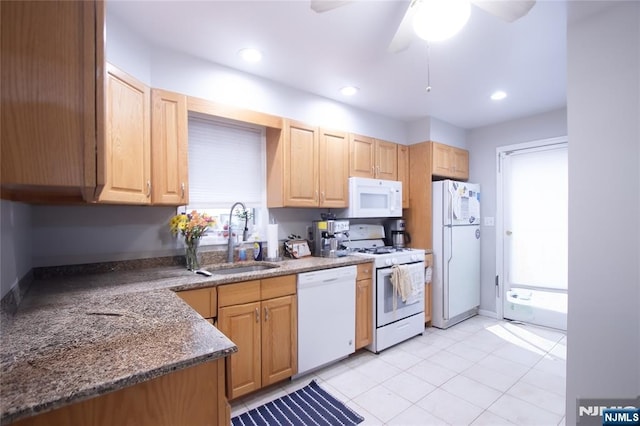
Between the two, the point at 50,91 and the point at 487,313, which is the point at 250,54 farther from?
the point at 487,313

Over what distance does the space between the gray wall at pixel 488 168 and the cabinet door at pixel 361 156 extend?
1.71m

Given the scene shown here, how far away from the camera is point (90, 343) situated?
0.88 m

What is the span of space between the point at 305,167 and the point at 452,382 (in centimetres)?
221

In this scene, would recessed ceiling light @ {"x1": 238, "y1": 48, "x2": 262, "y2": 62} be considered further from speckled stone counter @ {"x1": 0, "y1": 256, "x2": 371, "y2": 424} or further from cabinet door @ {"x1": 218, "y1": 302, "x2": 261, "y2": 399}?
cabinet door @ {"x1": 218, "y1": 302, "x2": 261, "y2": 399}

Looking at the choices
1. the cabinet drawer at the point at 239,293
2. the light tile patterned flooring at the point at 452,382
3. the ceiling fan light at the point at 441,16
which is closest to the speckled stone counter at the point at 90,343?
the cabinet drawer at the point at 239,293

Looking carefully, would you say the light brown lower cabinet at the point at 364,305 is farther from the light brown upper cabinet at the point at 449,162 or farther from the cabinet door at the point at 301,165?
the light brown upper cabinet at the point at 449,162

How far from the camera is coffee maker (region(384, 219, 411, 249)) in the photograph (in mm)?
3594

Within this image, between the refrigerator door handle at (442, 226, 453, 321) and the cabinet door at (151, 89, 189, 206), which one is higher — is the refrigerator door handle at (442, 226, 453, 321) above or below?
below

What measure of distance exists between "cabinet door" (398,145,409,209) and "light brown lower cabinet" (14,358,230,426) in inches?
124

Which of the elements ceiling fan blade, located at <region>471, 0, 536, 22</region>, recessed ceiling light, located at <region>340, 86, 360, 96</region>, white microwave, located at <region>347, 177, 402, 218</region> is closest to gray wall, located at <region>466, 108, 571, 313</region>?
white microwave, located at <region>347, 177, 402, 218</region>

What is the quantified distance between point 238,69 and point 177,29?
1.90 ft

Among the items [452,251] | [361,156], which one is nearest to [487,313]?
[452,251]

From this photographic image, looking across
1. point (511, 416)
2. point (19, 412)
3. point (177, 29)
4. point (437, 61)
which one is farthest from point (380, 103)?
point (19, 412)

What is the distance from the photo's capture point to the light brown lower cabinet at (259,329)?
6.25 ft
